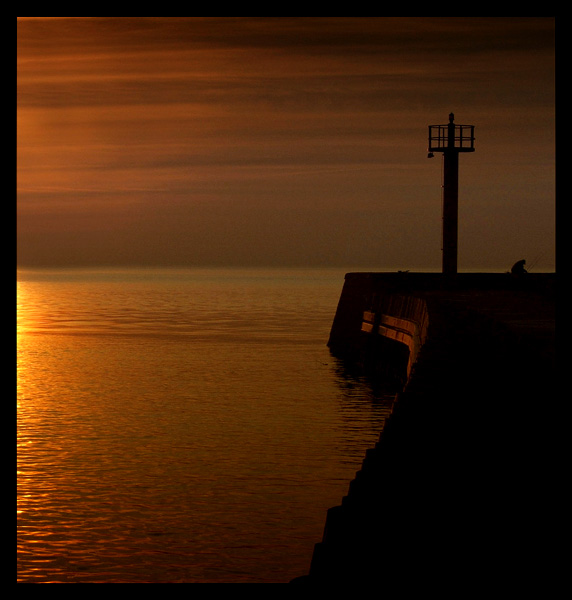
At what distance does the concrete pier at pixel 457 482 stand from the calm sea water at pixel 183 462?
9.51 ft

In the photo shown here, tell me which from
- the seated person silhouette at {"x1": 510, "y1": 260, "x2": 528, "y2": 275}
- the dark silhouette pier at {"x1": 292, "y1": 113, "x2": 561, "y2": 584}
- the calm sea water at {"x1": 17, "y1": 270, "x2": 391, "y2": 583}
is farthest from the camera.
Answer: the seated person silhouette at {"x1": 510, "y1": 260, "x2": 528, "y2": 275}

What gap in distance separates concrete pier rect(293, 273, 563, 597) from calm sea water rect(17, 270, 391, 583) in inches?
114

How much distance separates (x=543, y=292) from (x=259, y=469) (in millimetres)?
17685

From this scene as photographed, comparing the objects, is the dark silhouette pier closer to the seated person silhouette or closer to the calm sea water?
the calm sea water

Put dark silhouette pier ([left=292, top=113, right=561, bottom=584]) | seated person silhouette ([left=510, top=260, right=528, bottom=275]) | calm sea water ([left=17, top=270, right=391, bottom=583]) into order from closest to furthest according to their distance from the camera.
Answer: dark silhouette pier ([left=292, top=113, right=561, bottom=584]), calm sea water ([left=17, top=270, right=391, bottom=583]), seated person silhouette ([left=510, top=260, right=528, bottom=275])

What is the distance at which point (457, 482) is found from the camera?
6.34 metres

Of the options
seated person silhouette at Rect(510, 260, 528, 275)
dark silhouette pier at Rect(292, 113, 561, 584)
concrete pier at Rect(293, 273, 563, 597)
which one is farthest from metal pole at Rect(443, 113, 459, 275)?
concrete pier at Rect(293, 273, 563, 597)

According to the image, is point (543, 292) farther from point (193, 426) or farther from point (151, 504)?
point (151, 504)

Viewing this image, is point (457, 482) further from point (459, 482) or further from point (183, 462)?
point (183, 462)

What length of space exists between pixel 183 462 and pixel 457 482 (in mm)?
11884

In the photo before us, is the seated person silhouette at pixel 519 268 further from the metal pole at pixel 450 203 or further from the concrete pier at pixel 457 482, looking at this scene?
the concrete pier at pixel 457 482

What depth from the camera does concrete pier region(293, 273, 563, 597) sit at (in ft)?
15.3

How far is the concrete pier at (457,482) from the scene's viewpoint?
465cm

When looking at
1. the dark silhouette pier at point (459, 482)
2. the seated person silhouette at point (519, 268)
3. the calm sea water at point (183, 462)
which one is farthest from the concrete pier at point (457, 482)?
the seated person silhouette at point (519, 268)
